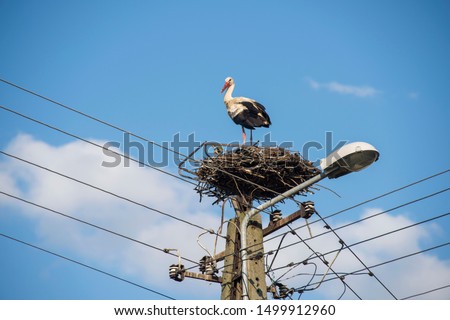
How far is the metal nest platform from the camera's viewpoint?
33.9ft

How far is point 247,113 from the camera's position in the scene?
13.8 m

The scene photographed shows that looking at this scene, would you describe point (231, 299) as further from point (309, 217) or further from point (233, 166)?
point (233, 166)

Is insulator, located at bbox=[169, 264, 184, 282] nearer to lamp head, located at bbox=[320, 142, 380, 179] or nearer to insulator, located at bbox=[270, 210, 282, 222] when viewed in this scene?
insulator, located at bbox=[270, 210, 282, 222]

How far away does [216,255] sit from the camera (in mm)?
9570

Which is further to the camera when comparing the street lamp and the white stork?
the white stork

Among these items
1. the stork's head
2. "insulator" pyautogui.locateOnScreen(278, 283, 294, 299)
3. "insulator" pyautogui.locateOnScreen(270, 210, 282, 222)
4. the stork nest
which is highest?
the stork's head

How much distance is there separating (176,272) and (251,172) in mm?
2128

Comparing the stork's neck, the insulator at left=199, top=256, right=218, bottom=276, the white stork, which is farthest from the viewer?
the stork's neck

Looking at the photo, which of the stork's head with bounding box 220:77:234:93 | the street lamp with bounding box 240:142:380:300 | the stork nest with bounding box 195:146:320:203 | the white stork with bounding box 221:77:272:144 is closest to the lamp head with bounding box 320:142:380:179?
the street lamp with bounding box 240:142:380:300

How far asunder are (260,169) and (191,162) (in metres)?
1.02

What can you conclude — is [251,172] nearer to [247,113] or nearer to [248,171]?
[248,171]

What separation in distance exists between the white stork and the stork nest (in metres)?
2.58

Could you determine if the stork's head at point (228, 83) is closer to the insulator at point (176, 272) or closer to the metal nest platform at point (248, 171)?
the metal nest platform at point (248, 171)

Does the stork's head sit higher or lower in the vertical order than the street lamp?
higher
